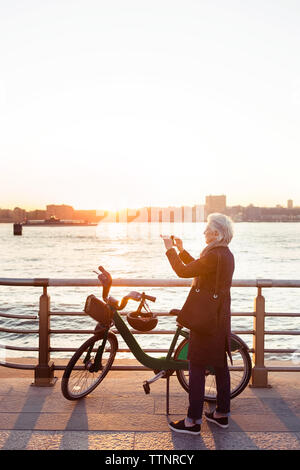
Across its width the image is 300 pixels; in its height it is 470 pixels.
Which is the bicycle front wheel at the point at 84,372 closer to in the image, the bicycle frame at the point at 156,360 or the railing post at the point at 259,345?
the bicycle frame at the point at 156,360

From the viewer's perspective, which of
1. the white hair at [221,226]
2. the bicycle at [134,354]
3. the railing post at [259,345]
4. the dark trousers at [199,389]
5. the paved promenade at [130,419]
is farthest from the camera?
the railing post at [259,345]

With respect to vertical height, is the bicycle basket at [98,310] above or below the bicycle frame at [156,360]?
above

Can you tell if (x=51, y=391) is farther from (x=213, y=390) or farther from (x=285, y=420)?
(x=285, y=420)

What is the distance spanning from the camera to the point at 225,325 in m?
4.29

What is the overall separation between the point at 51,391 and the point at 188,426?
173cm

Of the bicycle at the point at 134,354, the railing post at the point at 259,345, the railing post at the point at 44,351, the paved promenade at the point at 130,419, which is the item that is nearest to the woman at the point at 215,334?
the paved promenade at the point at 130,419

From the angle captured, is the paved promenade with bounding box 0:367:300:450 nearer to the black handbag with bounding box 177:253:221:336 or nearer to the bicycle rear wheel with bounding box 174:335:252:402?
the bicycle rear wheel with bounding box 174:335:252:402

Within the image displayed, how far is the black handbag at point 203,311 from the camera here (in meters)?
4.16

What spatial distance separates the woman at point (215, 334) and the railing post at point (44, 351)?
1.75 m

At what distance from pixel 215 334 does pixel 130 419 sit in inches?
45.5

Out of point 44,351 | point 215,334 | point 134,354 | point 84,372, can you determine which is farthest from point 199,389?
point 44,351

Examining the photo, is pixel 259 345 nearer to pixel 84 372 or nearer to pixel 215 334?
pixel 215 334

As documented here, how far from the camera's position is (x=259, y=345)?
5484 millimetres

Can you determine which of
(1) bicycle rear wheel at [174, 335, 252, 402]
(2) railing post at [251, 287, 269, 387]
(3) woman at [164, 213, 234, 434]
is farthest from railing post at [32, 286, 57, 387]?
(2) railing post at [251, 287, 269, 387]
